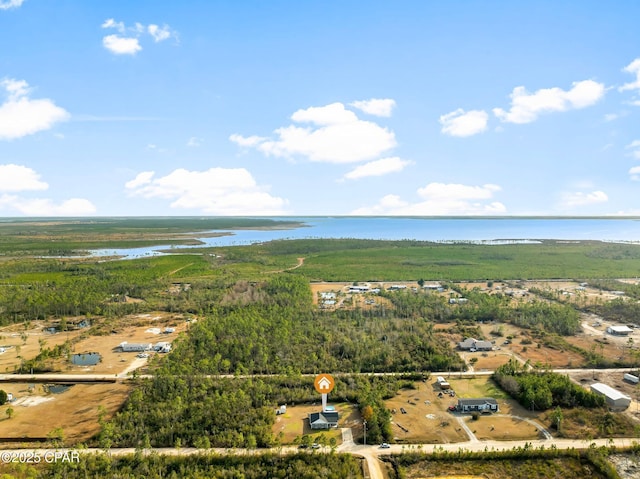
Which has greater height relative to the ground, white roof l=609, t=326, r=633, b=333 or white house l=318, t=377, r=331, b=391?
white roof l=609, t=326, r=633, b=333

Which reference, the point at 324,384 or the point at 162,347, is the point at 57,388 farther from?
the point at 324,384

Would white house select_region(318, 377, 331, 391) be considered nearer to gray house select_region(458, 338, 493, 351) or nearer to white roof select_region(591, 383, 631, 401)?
gray house select_region(458, 338, 493, 351)

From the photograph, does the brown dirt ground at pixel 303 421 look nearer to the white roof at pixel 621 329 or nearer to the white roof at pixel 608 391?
the white roof at pixel 608 391

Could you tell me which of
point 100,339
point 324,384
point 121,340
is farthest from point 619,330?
point 100,339

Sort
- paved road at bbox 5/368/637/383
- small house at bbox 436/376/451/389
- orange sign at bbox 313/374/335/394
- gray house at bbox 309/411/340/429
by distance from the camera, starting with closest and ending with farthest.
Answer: gray house at bbox 309/411/340/429, orange sign at bbox 313/374/335/394, small house at bbox 436/376/451/389, paved road at bbox 5/368/637/383

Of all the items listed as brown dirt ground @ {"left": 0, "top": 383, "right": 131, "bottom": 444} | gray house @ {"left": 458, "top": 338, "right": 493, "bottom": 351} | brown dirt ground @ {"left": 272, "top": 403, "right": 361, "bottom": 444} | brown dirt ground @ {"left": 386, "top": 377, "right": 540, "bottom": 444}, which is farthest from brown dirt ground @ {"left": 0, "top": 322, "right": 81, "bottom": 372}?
gray house @ {"left": 458, "top": 338, "right": 493, "bottom": 351}

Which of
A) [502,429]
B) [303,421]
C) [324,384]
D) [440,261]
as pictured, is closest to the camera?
[502,429]

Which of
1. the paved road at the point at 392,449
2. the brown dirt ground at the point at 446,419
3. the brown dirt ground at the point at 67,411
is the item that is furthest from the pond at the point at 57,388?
the brown dirt ground at the point at 446,419
